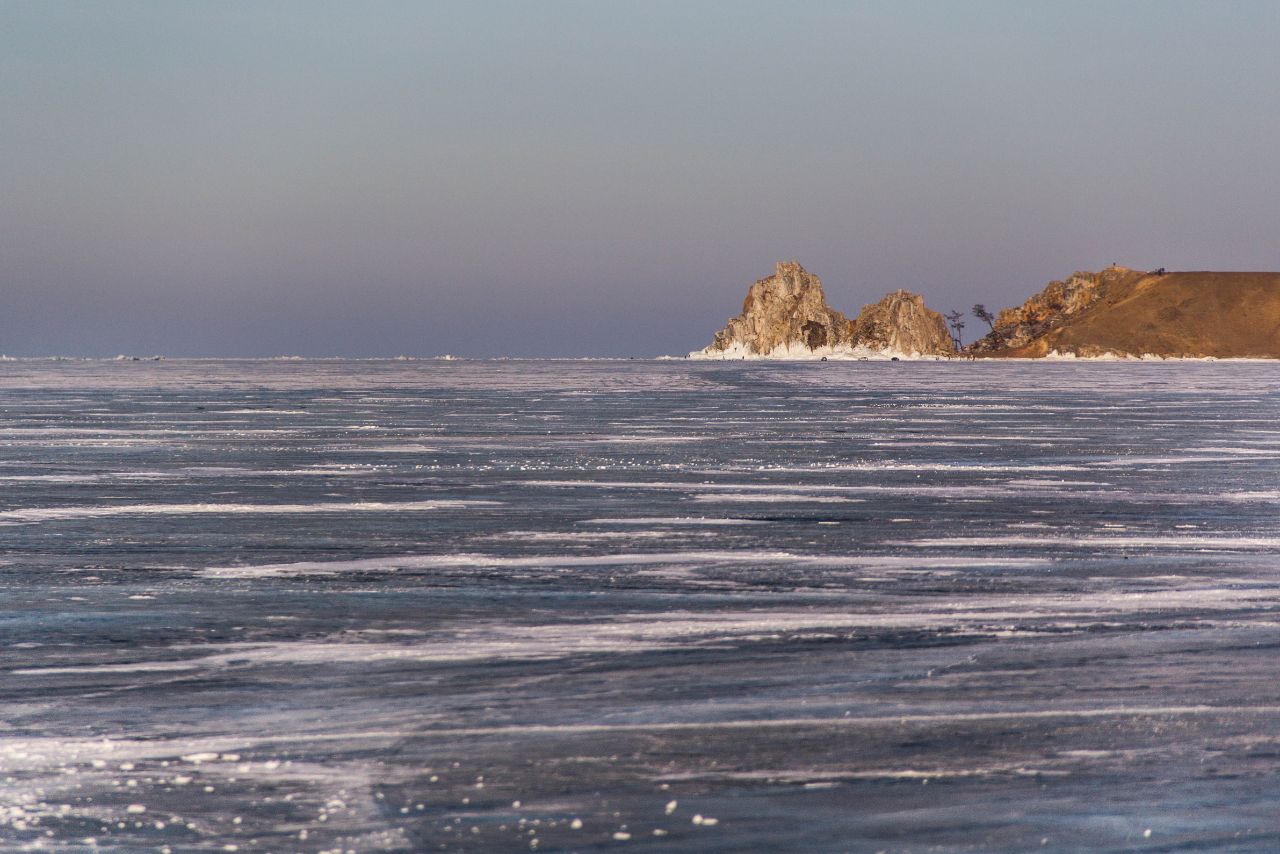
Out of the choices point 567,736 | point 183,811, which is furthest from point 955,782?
point 183,811

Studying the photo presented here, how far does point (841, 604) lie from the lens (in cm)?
1152

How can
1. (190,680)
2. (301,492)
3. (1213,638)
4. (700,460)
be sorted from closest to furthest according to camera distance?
(190,680) → (1213,638) → (301,492) → (700,460)

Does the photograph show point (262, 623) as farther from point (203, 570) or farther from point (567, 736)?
point (567, 736)

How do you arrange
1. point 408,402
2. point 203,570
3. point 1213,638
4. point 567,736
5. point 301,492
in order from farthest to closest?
point 408,402 < point 301,492 < point 203,570 < point 1213,638 < point 567,736

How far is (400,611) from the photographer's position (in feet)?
36.9

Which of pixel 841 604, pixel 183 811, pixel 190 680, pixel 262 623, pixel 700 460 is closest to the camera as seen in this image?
pixel 183 811

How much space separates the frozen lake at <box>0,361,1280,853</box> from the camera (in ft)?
20.5

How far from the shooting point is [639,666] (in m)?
9.20

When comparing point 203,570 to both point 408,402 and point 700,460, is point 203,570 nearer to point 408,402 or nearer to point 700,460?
point 700,460

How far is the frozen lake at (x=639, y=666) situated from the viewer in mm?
6254

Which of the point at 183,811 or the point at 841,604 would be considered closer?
the point at 183,811

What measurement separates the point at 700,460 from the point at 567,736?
20.0 m

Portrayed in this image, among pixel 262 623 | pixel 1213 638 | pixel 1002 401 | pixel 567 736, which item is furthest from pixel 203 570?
pixel 1002 401

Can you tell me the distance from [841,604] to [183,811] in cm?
620
